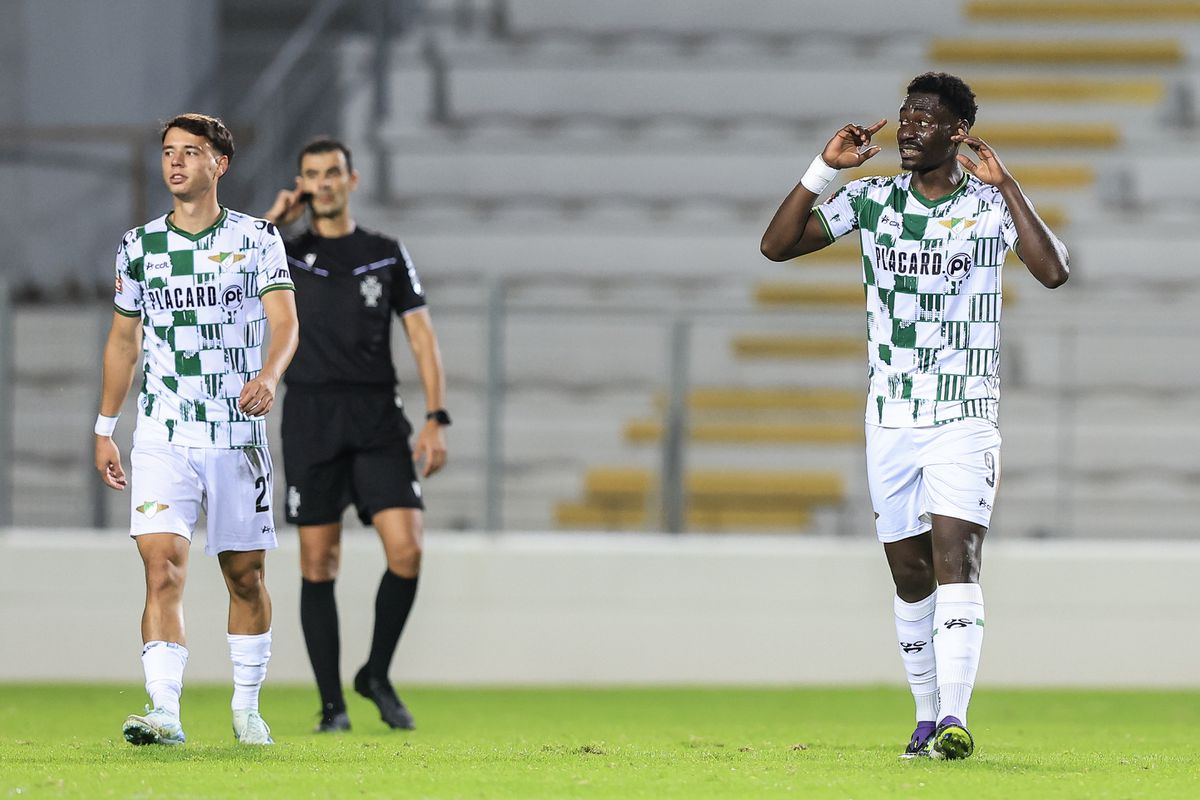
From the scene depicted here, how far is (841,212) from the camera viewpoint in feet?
16.4

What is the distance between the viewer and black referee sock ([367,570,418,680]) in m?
6.13

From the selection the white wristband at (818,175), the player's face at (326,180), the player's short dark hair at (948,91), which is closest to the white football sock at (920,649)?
the white wristband at (818,175)

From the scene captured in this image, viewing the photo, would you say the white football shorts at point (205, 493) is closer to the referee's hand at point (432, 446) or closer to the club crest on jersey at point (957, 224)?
the referee's hand at point (432, 446)

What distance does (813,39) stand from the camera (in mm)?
13312

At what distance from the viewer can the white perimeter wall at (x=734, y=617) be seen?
27.1 ft

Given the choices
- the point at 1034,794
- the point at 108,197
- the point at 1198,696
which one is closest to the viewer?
the point at 1034,794

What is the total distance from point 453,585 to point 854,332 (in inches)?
83.7

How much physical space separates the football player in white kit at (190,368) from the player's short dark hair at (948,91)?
5.71ft

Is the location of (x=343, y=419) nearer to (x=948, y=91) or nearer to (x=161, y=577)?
(x=161, y=577)

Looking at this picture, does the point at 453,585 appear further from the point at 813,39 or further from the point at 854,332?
the point at 813,39

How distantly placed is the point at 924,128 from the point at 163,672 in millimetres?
2386

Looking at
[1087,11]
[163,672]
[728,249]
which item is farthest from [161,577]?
[1087,11]

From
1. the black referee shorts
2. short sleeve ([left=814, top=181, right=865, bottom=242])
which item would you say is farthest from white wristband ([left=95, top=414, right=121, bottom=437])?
short sleeve ([left=814, top=181, right=865, bottom=242])

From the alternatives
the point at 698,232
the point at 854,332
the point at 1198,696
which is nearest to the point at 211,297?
the point at 854,332
